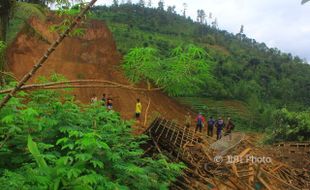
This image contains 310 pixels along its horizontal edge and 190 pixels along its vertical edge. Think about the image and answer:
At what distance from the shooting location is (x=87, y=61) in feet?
97.6

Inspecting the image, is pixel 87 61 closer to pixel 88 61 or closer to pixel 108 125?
pixel 88 61

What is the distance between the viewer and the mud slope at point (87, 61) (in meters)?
26.2

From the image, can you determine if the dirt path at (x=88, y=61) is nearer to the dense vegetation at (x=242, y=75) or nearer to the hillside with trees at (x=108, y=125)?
the hillside with trees at (x=108, y=125)

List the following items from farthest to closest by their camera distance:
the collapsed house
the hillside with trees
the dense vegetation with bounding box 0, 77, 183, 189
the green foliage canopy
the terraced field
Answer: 1. the terraced field
2. the green foliage canopy
3. the collapsed house
4. the dense vegetation with bounding box 0, 77, 183, 189
5. the hillside with trees

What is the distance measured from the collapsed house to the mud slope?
14.3 m

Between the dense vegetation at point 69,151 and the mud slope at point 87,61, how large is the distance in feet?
59.1

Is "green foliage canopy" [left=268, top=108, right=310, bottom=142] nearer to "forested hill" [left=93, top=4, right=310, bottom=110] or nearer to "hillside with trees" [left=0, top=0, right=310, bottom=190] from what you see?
"hillside with trees" [left=0, top=0, right=310, bottom=190]

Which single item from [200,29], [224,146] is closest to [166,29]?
[200,29]

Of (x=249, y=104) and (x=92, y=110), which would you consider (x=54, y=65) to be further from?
(x=92, y=110)

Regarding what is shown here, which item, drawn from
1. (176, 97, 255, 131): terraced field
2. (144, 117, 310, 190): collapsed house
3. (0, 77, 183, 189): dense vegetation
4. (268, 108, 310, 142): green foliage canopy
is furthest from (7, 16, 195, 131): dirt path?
(0, 77, 183, 189): dense vegetation

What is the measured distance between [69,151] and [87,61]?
25.2 m

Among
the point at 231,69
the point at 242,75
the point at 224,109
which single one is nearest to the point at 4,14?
the point at 224,109

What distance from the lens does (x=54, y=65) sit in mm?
27656

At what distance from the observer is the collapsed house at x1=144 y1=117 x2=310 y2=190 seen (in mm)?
6000
